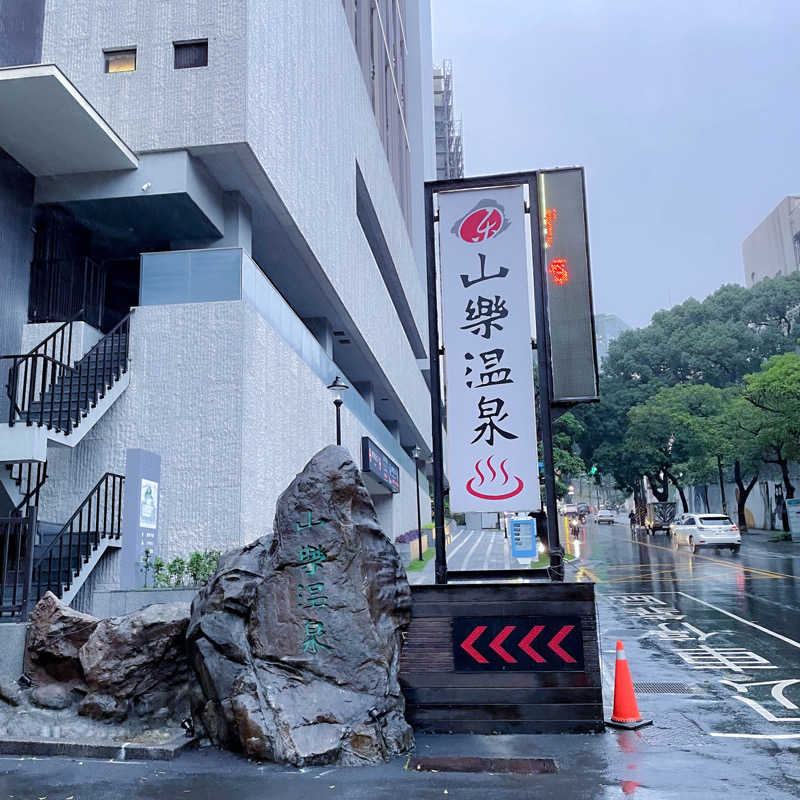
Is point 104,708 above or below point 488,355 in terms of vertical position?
below

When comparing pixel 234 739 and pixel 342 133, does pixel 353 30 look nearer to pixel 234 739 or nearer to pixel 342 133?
pixel 342 133

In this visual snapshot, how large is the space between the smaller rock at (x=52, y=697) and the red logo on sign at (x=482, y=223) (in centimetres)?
673

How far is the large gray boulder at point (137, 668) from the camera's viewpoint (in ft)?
26.1

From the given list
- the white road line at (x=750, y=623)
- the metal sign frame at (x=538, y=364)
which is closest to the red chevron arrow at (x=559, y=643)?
the metal sign frame at (x=538, y=364)

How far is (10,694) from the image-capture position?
27.2ft

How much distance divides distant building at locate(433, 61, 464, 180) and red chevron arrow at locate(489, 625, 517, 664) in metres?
110

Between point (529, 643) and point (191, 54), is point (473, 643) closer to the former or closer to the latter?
point (529, 643)

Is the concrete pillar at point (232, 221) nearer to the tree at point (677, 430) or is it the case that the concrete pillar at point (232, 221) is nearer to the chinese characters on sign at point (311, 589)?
the chinese characters on sign at point (311, 589)

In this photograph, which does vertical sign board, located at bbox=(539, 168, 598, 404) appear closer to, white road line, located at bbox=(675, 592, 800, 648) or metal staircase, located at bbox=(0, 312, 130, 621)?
white road line, located at bbox=(675, 592, 800, 648)

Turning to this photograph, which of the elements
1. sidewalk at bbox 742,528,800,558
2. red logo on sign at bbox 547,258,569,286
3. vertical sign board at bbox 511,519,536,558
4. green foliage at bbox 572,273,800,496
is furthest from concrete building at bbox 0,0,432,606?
green foliage at bbox 572,273,800,496

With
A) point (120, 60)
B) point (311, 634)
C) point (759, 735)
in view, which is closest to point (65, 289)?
point (120, 60)

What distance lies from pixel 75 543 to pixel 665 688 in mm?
9447

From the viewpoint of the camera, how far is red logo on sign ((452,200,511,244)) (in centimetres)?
954

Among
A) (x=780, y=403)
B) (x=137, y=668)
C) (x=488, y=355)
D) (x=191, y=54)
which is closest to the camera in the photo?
(x=137, y=668)
